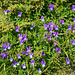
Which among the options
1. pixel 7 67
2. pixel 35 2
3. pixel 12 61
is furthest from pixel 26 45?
pixel 35 2

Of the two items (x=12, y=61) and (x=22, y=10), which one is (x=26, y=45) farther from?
(x=22, y=10)

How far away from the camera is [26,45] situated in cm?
311

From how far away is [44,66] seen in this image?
3.04m

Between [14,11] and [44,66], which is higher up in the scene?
[14,11]

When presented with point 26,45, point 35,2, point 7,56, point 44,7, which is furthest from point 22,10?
point 7,56

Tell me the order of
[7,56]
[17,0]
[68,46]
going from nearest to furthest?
[7,56]
[68,46]
[17,0]

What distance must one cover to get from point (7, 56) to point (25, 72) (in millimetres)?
662

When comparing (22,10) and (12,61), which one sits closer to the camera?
(12,61)

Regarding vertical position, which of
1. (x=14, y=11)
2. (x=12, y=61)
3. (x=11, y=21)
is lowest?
(x=12, y=61)

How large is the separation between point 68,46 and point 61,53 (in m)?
0.29

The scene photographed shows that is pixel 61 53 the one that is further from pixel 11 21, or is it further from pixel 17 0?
pixel 17 0

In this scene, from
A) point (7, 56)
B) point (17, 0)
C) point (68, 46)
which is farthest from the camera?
point (17, 0)

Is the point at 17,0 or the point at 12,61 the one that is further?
the point at 17,0

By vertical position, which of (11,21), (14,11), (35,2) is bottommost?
(11,21)
